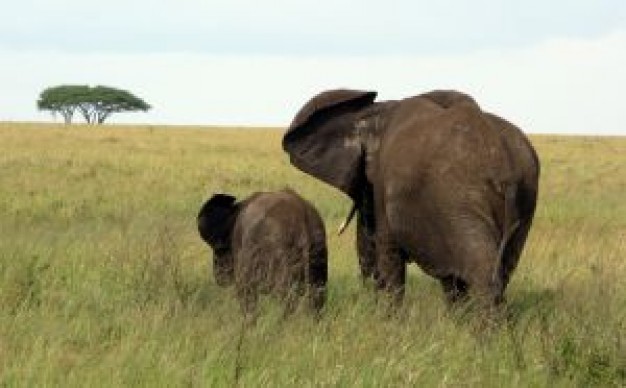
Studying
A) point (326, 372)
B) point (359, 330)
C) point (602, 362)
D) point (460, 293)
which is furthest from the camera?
point (460, 293)

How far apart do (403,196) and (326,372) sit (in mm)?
1956

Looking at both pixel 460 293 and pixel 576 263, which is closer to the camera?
pixel 460 293

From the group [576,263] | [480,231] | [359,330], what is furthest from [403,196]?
[576,263]

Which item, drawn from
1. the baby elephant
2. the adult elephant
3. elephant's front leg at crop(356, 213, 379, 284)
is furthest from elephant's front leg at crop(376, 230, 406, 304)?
the baby elephant

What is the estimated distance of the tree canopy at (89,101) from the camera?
6225 centimetres

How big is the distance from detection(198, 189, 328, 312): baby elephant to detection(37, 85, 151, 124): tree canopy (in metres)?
56.0

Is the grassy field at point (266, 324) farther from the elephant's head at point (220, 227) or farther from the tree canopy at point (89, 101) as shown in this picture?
the tree canopy at point (89, 101)

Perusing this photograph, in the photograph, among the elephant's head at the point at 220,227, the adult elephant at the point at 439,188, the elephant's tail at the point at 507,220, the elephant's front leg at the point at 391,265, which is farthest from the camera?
the elephant's head at the point at 220,227

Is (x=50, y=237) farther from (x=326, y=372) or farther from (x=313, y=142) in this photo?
(x=326, y=372)

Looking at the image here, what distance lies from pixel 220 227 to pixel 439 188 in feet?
7.30

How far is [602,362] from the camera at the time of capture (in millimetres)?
4961

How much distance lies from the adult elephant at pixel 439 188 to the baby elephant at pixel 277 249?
0.34 m

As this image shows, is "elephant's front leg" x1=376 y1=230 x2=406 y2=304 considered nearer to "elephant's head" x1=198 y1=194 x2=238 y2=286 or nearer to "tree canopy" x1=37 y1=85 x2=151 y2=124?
"elephant's head" x1=198 y1=194 x2=238 y2=286

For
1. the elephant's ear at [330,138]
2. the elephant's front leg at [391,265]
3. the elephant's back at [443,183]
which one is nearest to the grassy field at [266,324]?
the elephant's front leg at [391,265]
